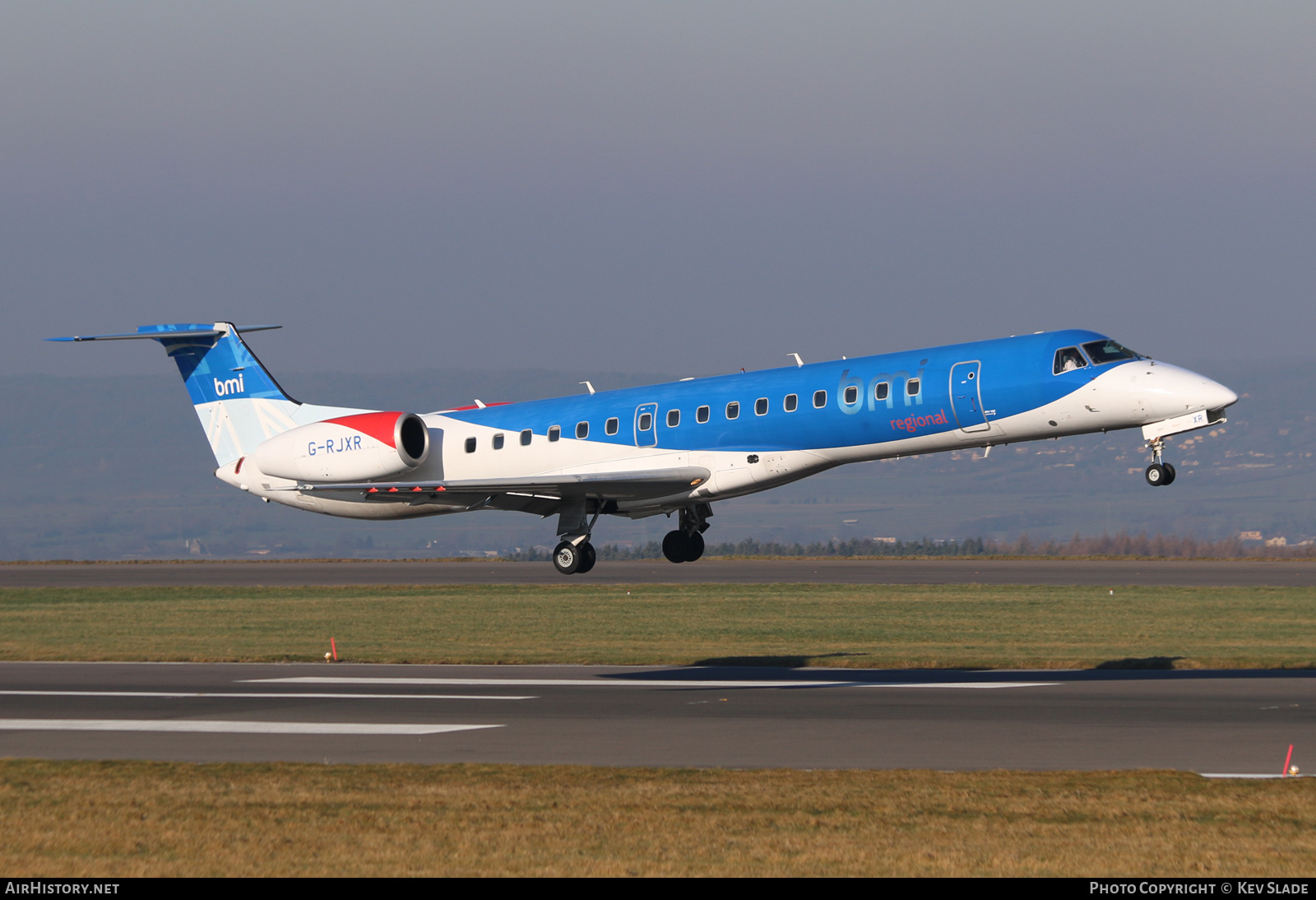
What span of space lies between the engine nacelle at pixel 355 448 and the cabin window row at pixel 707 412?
4.14 ft

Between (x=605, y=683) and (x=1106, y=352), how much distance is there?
34.7ft

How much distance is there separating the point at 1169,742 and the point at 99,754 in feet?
42.6

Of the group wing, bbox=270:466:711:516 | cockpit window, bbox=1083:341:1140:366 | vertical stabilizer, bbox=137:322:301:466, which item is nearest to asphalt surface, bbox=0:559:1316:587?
vertical stabilizer, bbox=137:322:301:466

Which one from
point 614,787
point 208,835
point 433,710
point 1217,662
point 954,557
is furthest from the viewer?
point 954,557

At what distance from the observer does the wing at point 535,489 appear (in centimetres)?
2958

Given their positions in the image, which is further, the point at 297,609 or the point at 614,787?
the point at 297,609

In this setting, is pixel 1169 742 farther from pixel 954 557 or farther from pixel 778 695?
pixel 954 557

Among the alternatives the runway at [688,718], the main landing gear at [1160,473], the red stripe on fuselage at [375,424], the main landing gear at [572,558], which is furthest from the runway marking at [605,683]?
the red stripe on fuselage at [375,424]

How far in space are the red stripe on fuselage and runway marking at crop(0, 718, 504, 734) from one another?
11.4 m

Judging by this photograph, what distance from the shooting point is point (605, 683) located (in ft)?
85.4

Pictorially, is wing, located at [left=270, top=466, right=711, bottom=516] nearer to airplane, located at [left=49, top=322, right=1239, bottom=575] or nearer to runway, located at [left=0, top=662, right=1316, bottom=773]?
airplane, located at [left=49, top=322, right=1239, bottom=575]

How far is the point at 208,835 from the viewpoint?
13.3m

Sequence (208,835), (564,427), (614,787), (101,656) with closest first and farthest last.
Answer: (208,835), (614,787), (564,427), (101,656)

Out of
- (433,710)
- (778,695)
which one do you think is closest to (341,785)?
(433,710)
